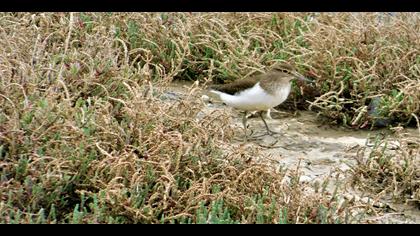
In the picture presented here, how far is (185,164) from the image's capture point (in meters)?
5.70

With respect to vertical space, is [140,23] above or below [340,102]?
above

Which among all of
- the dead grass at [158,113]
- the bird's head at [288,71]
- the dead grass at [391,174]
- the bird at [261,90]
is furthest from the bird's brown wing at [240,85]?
the dead grass at [391,174]

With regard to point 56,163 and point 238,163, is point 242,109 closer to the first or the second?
point 238,163

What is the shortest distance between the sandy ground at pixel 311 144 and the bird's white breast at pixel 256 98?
0.13 metres

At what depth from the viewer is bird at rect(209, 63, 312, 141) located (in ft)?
23.9

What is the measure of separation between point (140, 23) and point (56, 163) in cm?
344

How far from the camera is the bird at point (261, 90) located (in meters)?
7.30

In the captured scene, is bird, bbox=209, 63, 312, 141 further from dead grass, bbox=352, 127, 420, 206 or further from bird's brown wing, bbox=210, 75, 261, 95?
dead grass, bbox=352, 127, 420, 206

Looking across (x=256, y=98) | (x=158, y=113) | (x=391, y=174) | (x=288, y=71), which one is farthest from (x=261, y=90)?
(x=158, y=113)

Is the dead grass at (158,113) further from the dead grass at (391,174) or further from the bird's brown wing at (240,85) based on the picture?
the dead grass at (391,174)

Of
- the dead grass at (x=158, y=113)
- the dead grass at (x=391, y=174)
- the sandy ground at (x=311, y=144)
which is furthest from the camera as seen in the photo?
the sandy ground at (x=311, y=144)

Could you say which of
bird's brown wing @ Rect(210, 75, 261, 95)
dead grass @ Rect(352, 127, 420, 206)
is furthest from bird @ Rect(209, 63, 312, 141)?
dead grass @ Rect(352, 127, 420, 206)
